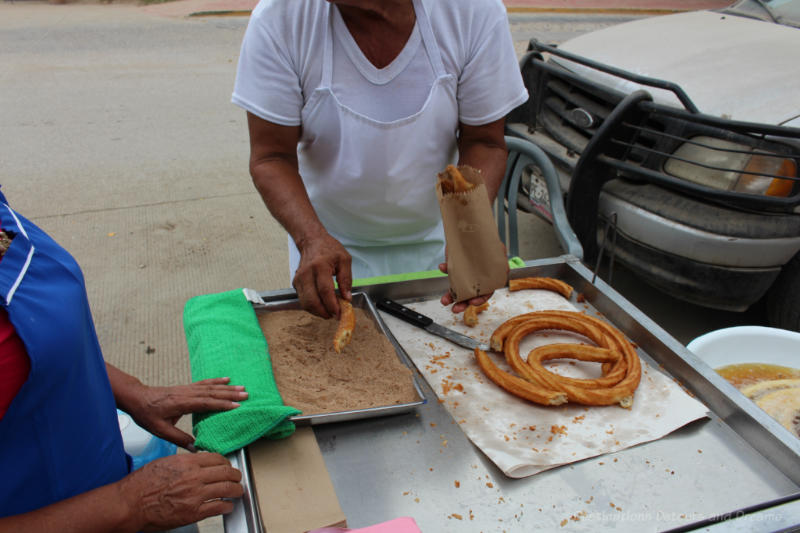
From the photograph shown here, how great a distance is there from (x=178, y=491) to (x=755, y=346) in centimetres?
181

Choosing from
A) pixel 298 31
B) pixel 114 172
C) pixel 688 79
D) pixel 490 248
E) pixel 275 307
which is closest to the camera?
pixel 490 248

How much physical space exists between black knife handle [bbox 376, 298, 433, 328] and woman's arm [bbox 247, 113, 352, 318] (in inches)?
8.2

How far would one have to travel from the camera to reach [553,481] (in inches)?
49.5

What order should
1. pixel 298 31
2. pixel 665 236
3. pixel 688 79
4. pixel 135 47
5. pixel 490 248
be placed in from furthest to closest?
1. pixel 135 47
2. pixel 688 79
3. pixel 665 236
4. pixel 298 31
5. pixel 490 248

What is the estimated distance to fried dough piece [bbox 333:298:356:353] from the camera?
5.00 ft

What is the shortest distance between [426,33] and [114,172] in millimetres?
4764

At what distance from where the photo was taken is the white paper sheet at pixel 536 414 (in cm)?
132

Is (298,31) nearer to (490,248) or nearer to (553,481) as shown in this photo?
(490,248)

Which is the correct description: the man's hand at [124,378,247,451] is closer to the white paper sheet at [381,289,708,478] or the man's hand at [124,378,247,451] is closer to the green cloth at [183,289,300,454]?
the green cloth at [183,289,300,454]

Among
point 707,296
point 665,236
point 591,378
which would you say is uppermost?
point 591,378

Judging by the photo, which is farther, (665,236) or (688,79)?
(688,79)

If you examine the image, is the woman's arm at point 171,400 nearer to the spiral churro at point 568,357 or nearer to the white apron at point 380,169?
the spiral churro at point 568,357

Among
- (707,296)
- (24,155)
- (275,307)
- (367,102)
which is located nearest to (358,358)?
(275,307)

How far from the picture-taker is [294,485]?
46.9 inches
